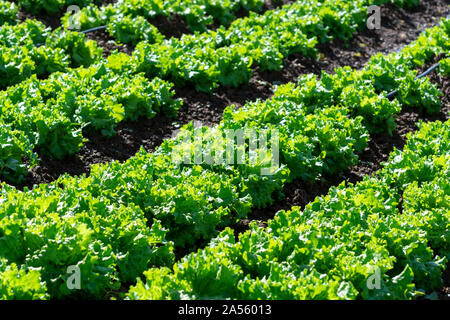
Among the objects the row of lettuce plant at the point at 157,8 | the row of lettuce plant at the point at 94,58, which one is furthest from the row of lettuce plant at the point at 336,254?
the row of lettuce plant at the point at 157,8

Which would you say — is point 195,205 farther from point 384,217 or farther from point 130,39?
point 130,39

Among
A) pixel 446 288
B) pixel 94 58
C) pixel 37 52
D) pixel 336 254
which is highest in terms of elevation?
pixel 37 52

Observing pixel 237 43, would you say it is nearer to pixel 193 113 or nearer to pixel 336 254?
pixel 193 113

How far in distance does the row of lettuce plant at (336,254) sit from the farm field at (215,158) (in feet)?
0.06

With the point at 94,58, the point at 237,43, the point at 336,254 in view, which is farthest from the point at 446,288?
the point at 94,58

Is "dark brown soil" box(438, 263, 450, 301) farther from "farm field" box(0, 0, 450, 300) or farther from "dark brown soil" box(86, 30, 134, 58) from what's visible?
"dark brown soil" box(86, 30, 134, 58)

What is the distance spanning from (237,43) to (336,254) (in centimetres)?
596

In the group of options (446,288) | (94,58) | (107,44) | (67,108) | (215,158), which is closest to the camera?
(446,288)

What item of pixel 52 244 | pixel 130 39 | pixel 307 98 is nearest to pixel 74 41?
pixel 130 39

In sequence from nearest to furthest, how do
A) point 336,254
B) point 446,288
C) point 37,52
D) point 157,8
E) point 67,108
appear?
point 336,254 → point 446,288 → point 67,108 → point 37,52 → point 157,8

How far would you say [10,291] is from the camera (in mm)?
4910

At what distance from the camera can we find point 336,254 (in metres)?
5.85

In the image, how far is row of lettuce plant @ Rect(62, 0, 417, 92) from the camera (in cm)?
998

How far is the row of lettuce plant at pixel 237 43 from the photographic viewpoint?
9984 millimetres
